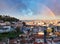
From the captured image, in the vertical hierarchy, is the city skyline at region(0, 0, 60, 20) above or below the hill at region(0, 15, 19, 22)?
above

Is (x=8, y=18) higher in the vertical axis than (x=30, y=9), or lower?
lower

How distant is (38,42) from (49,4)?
619mm

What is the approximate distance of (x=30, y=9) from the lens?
7.14 ft

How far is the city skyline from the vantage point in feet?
7.02

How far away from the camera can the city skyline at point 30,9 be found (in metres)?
2.14

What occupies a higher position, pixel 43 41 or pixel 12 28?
pixel 12 28

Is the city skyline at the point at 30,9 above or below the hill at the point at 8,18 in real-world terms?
above

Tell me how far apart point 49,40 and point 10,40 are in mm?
569

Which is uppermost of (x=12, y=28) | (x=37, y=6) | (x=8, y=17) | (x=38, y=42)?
(x=37, y=6)

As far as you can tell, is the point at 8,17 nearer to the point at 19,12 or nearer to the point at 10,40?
the point at 19,12

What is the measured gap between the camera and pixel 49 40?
2.03 meters

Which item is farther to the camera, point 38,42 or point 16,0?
point 16,0

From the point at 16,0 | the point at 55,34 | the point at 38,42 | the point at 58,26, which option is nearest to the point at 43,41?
the point at 38,42

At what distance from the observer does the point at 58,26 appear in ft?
7.07
